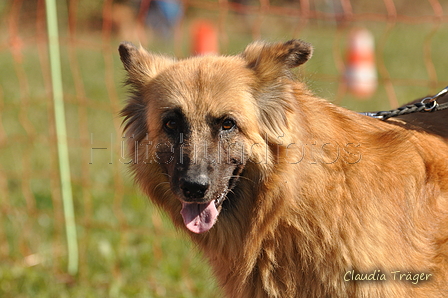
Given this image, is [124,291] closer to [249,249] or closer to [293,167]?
[249,249]

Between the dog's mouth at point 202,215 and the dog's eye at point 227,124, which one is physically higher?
the dog's eye at point 227,124

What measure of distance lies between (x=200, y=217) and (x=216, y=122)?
58cm

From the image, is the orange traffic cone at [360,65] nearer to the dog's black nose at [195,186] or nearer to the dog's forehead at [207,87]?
the dog's forehead at [207,87]

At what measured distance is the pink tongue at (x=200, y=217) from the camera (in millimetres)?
2875

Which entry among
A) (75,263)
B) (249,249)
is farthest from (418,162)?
(75,263)

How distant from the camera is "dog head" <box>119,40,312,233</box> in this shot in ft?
9.16

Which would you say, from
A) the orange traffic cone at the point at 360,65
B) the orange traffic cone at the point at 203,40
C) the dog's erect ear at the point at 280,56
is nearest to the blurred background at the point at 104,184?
the orange traffic cone at the point at 360,65

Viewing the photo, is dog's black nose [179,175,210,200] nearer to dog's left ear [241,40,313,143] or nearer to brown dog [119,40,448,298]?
brown dog [119,40,448,298]

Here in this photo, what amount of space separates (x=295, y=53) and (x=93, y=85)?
420 inches

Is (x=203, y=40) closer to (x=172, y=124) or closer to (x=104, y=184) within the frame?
(x=104, y=184)

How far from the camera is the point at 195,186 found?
106 inches

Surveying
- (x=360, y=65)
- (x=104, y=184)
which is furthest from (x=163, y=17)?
(x=104, y=184)

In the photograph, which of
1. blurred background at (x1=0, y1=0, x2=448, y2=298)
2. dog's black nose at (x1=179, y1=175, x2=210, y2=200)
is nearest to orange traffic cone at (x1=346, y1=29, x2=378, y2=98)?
blurred background at (x1=0, y1=0, x2=448, y2=298)

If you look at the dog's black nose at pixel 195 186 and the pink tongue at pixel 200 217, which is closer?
the dog's black nose at pixel 195 186
